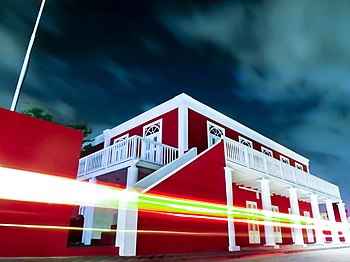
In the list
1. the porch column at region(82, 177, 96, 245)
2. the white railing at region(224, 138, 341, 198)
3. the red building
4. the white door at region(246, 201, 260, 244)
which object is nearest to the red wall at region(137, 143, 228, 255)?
the red building

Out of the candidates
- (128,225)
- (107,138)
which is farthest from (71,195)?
(107,138)

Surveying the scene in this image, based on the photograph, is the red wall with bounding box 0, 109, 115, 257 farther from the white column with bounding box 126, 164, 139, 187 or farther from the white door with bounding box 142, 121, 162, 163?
the white door with bounding box 142, 121, 162, 163

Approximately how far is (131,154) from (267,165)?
6.57 metres

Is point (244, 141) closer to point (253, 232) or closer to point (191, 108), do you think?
point (191, 108)

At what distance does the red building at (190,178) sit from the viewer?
643 centimetres

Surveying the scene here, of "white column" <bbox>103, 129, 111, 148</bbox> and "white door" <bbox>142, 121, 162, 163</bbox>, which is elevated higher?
"white column" <bbox>103, 129, 111, 148</bbox>

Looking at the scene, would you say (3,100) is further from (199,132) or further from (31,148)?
(199,132)

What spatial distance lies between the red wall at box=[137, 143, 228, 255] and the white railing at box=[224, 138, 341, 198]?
3.19 ft

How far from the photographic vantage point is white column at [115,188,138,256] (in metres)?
5.53

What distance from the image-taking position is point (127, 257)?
529cm

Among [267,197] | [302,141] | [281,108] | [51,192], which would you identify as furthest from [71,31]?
Result: [302,141]

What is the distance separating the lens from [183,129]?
10.9 meters

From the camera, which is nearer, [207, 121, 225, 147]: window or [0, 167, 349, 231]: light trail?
A: [0, 167, 349, 231]: light trail

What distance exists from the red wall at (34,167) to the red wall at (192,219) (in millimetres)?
1656
